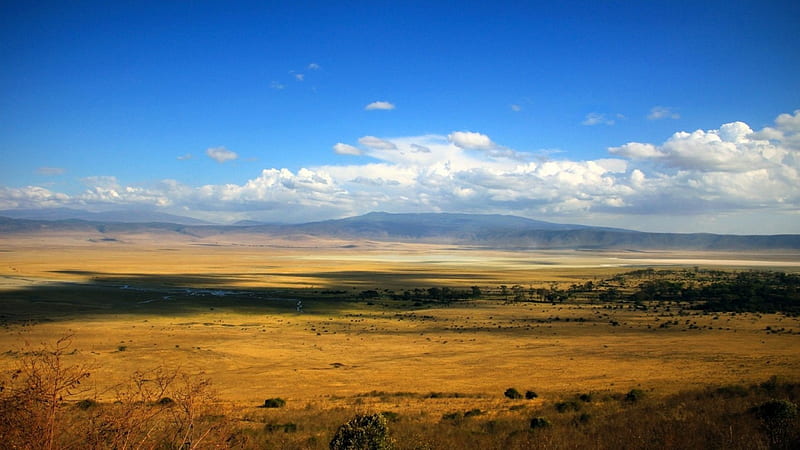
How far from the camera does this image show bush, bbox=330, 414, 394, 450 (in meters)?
10.5

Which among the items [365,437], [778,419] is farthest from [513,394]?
[365,437]

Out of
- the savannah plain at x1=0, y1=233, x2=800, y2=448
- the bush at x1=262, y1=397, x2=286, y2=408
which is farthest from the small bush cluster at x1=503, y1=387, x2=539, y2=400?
the bush at x1=262, y1=397, x2=286, y2=408

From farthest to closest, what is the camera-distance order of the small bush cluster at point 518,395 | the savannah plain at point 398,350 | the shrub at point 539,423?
the small bush cluster at point 518,395, the savannah plain at point 398,350, the shrub at point 539,423

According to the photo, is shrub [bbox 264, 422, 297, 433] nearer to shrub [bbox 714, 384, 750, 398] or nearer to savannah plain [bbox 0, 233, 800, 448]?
savannah plain [bbox 0, 233, 800, 448]

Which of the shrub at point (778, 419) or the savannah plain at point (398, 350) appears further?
the savannah plain at point (398, 350)

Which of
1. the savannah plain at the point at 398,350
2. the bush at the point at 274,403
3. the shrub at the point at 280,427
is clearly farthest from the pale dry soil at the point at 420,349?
the shrub at the point at 280,427

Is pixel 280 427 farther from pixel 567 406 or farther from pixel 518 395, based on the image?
pixel 518 395

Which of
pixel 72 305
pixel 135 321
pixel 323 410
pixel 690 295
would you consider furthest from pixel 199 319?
pixel 690 295

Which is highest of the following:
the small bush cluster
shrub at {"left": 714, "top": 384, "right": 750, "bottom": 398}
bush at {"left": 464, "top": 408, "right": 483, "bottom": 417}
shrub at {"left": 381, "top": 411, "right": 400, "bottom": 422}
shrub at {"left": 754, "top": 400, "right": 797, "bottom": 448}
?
shrub at {"left": 754, "top": 400, "right": 797, "bottom": 448}

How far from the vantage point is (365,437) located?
1077 centimetres

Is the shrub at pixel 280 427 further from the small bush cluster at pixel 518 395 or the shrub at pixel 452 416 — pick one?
the small bush cluster at pixel 518 395

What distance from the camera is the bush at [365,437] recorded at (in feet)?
34.6

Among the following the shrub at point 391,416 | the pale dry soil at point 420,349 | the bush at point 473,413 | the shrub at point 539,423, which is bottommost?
the pale dry soil at point 420,349

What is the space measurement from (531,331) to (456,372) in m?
18.4
